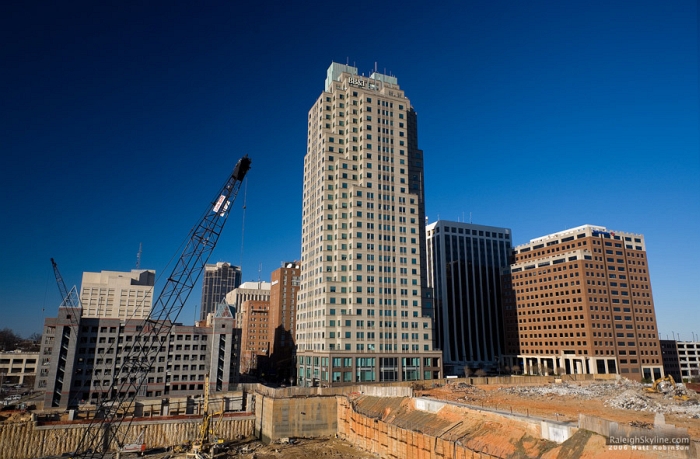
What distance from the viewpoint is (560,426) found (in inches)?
2281

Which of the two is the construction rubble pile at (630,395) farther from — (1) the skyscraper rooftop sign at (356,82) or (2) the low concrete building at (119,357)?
(1) the skyscraper rooftop sign at (356,82)

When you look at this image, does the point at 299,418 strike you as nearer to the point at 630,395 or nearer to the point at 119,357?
the point at 630,395

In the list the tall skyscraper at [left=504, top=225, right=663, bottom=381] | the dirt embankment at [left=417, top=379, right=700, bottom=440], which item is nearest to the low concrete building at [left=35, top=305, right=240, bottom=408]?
the dirt embankment at [left=417, top=379, right=700, bottom=440]

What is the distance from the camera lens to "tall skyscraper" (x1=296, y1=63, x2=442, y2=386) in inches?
5453

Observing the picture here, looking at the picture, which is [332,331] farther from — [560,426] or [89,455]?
[560,426]

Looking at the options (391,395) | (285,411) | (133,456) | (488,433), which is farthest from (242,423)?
(488,433)

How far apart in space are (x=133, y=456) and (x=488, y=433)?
7850cm

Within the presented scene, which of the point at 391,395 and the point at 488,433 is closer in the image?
the point at 488,433

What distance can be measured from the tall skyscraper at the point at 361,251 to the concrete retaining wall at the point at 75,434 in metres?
30.2

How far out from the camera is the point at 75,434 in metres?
107

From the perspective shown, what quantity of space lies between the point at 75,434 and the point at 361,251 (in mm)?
85577

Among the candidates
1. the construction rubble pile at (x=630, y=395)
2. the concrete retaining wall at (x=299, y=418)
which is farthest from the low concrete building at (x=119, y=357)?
the construction rubble pile at (x=630, y=395)

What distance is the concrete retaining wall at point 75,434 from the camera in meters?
102

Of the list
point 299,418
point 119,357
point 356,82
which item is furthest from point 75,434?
point 356,82
